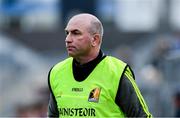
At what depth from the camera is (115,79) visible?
25.1ft

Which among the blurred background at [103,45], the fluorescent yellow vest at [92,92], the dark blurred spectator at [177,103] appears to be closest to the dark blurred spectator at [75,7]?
the blurred background at [103,45]

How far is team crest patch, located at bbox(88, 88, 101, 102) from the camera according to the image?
25.1ft

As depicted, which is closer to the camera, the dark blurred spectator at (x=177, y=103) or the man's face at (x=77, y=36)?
the man's face at (x=77, y=36)

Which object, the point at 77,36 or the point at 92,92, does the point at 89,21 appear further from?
the point at 92,92

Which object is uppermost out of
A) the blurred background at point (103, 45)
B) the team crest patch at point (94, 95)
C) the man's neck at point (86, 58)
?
the man's neck at point (86, 58)

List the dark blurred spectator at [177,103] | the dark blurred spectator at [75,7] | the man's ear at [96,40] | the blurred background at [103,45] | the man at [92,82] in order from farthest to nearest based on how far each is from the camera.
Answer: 1. the dark blurred spectator at [75,7]
2. the blurred background at [103,45]
3. the dark blurred spectator at [177,103]
4. the man's ear at [96,40]
5. the man at [92,82]

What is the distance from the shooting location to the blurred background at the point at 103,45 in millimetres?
12992

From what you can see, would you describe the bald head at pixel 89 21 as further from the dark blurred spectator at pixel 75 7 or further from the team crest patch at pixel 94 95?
the dark blurred spectator at pixel 75 7

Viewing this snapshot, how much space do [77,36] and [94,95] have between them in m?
0.48

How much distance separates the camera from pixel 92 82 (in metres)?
7.74

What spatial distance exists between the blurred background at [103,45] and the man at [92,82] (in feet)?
14.2

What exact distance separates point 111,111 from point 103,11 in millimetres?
20021

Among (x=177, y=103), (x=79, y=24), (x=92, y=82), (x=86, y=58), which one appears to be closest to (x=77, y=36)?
(x=79, y=24)

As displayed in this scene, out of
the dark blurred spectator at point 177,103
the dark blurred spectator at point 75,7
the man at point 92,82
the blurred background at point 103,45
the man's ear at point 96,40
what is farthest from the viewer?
the dark blurred spectator at point 75,7
